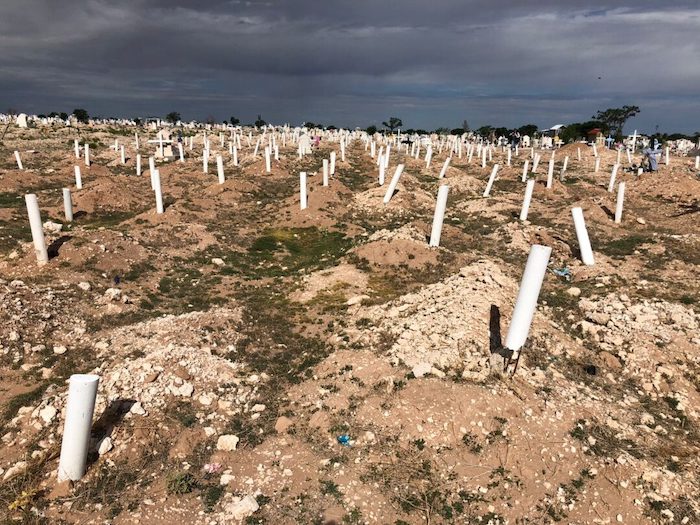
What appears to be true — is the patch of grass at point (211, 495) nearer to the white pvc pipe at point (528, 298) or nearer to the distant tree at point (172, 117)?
the white pvc pipe at point (528, 298)

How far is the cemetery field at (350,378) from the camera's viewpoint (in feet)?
24.8

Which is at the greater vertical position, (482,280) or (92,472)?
(482,280)

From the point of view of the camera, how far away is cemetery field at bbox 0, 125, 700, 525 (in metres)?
7.55

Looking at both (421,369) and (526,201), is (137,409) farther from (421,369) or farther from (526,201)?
(526,201)

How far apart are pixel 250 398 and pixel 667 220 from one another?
25801 mm

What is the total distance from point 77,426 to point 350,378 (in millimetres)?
5328

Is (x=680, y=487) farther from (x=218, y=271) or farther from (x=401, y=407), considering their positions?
(x=218, y=271)

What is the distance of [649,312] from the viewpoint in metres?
13.3

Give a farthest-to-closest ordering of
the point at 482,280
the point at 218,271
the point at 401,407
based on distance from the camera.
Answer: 1. the point at 218,271
2. the point at 482,280
3. the point at 401,407

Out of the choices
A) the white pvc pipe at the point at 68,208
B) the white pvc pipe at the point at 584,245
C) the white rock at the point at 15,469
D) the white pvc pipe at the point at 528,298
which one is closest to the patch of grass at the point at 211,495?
the white rock at the point at 15,469

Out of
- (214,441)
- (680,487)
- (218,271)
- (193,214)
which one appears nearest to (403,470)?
(214,441)

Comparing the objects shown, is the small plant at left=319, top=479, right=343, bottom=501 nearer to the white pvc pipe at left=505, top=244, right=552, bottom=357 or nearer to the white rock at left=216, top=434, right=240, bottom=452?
the white rock at left=216, top=434, right=240, bottom=452

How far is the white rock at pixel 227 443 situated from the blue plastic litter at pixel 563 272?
44.6 feet

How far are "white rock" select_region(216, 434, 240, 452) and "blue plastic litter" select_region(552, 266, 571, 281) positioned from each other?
13.6 metres
